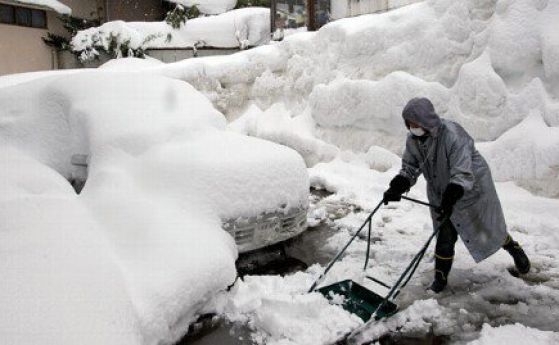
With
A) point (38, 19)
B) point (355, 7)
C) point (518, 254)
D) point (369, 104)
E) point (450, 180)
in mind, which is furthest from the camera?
point (38, 19)

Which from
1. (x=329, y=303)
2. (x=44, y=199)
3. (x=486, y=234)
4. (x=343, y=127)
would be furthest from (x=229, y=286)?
(x=343, y=127)

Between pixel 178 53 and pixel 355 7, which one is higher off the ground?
pixel 355 7

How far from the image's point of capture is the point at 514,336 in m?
2.98

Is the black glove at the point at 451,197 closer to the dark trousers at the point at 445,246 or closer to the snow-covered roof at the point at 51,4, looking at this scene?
the dark trousers at the point at 445,246

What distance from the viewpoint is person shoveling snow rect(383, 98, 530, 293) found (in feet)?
10.9

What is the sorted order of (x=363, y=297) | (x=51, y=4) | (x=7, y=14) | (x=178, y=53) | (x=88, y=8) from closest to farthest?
(x=363, y=297) → (x=178, y=53) → (x=7, y=14) → (x=51, y=4) → (x=88, y=8)

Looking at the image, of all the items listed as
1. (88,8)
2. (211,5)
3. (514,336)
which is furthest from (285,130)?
(88,8)

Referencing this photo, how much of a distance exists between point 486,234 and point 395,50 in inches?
216

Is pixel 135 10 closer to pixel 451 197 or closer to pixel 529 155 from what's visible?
pixel 529 155

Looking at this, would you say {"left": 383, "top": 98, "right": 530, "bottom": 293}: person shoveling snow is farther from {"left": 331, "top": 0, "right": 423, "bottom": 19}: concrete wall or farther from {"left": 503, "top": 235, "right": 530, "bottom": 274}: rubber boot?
{"left": 331, "top": 0, "right": 423, "bottom": 19}: concrete wall

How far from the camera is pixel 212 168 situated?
3.75 meters

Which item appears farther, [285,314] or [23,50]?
[23,50]

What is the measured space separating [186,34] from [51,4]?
5374 mm

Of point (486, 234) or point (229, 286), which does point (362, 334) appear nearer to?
point (229, 286)
